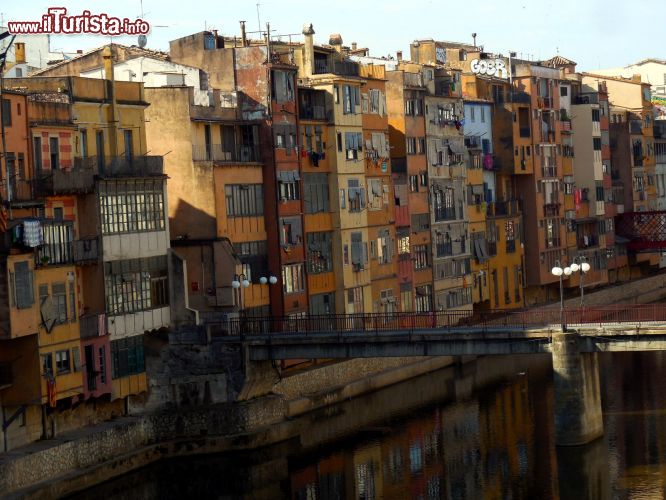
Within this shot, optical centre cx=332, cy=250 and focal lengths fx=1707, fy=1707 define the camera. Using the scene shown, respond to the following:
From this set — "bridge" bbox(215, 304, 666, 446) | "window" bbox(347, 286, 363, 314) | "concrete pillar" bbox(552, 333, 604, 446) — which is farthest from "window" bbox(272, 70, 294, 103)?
"concrete pillar" bbox(552, 333, 604, 446)

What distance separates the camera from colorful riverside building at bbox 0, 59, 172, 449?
59594 millimetres

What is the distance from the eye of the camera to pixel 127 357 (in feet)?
218

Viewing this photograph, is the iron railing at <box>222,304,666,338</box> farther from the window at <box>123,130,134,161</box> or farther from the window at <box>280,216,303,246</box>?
the window at <box>123,130,134,161</box>

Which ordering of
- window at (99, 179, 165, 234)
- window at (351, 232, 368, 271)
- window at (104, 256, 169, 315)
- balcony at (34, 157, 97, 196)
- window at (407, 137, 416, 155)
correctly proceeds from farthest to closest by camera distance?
window at (407, 137, 416, 155)
window at (351, 232, 368, 271)
window at (99, 179, 165, 234)
window at (104, 256, 169, 315)
balcony at (34, 157, 97, 196)

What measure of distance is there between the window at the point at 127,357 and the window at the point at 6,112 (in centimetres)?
1005

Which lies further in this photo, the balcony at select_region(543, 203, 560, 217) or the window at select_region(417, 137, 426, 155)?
the balcony at select_region(543, 203, 560, 217)

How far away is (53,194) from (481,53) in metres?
61.0

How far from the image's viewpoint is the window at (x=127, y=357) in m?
65.3

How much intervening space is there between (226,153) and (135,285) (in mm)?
11474

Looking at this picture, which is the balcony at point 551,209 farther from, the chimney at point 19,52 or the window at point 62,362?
the window at point 62,362

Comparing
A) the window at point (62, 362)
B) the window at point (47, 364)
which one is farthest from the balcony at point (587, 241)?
the window at point (47, 364)

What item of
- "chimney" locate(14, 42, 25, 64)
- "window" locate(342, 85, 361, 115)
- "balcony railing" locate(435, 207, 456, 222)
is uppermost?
"chimney" locate(14, 42, 25, 64)

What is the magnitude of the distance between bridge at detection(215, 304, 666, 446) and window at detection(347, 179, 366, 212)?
14.1m

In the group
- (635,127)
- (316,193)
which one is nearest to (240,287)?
(316,193)
